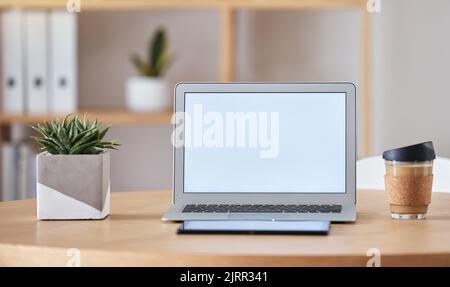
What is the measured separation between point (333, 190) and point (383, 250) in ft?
1.15

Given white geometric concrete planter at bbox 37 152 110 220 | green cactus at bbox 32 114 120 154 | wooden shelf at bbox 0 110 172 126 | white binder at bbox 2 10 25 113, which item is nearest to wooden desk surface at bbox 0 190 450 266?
white geometric concrete planter at bbox 37 152 110 220

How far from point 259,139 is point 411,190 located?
287mm

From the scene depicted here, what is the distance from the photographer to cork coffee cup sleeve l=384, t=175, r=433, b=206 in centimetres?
142

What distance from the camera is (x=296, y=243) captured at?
122 cm

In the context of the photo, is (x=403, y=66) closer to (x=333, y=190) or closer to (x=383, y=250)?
(x=333, y=190)

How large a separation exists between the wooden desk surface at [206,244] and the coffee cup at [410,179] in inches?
1.1

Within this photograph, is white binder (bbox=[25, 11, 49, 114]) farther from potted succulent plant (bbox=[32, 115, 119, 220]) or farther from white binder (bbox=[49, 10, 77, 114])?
potted succulent plant (bbox=[32, 115, 119, 220])

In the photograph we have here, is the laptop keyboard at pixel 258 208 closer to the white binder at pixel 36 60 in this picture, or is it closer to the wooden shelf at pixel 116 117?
the wooden shelf at pixel 116 117

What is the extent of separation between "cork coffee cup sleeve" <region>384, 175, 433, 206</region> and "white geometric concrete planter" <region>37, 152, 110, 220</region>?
496 millimetres
